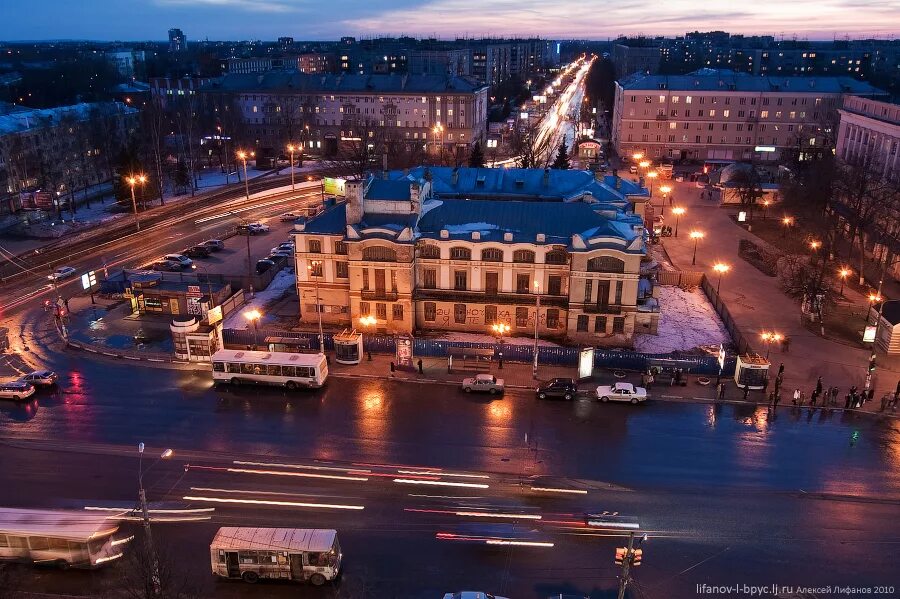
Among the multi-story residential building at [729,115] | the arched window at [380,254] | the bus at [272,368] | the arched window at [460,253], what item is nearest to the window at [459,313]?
the arched window at [460,253]

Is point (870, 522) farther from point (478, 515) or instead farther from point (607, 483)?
point (478, 515)

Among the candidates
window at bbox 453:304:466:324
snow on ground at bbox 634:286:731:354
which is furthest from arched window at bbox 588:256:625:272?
window at bbox 453:304:466:324

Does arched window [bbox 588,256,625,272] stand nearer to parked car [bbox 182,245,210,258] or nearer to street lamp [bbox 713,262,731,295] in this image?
street lamp [bbox 713,262,731,295]

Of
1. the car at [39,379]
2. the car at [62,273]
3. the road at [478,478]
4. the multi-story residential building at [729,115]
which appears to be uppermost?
the multi-story residential building at [729,115]

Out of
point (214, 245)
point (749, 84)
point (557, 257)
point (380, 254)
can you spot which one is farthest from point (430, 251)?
point (749, 84)

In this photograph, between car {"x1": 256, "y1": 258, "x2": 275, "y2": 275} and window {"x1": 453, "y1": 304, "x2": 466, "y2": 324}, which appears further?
car {"x1": 256, "y1": 258, "x2": 275, "y2": 275}

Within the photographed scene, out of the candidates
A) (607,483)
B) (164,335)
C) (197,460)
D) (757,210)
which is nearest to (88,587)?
(197,460)

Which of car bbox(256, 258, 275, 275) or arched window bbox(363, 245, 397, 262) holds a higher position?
arched window bbox(363, 245, 397, 262)

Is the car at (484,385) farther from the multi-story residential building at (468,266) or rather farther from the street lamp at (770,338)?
the street lamp at (770,338)

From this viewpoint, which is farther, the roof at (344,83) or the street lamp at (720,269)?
the roof at (344,83)
